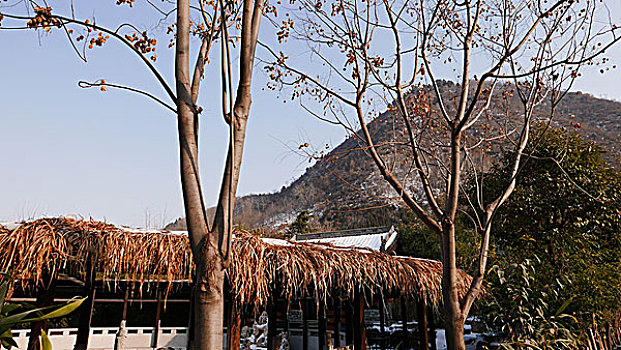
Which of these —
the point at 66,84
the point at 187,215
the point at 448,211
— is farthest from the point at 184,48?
the point at 448,211

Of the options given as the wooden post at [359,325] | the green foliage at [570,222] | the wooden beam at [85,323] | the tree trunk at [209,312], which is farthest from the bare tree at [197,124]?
the green foliage at [570,222]

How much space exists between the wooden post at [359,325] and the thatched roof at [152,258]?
0.97m

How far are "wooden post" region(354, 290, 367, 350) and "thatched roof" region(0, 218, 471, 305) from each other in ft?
3.18

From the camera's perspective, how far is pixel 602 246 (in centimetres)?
883

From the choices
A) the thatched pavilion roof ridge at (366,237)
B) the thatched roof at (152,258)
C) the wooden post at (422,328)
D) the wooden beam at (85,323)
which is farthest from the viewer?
the thatched pavilion roof ridge at (366,237)

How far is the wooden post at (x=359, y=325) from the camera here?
6.96 meters

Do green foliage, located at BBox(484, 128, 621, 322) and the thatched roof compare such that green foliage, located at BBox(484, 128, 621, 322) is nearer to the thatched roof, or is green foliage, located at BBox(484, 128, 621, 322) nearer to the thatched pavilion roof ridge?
the thatched pavilion roof ridge

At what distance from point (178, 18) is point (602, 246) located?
935 centimetres

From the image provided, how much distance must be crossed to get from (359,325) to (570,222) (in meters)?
5.47

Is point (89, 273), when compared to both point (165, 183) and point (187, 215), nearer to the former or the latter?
point (165, 183)

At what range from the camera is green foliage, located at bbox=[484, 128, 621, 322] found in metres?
7.32

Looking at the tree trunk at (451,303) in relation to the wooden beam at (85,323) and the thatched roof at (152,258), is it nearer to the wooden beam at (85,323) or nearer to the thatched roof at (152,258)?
the thatched roof at (152,258)

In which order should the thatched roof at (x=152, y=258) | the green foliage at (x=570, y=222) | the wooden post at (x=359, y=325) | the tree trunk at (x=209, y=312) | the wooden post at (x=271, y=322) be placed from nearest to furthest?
the tree trunk at (x=209, y=312)
the thatched roof at (x=152, y=258)
the wooden post at (x=271, y=322)
the wooden post at (x=359, y=325)
the green foliage at (x=570, y=222)

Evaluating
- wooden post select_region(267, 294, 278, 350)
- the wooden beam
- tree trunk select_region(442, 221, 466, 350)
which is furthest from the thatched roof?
tree trunk select_region(442, 221, 466, 350)
